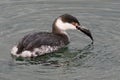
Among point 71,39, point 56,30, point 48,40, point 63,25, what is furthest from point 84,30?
point 48,40

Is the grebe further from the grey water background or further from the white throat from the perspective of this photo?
the grey water background

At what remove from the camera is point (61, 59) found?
13875 mm

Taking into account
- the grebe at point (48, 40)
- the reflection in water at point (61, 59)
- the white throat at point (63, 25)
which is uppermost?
the white throat at point (63, 25)

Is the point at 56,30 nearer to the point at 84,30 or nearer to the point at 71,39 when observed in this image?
the point at 71,39

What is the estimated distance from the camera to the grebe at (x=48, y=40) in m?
13.9

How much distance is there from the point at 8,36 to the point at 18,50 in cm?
135

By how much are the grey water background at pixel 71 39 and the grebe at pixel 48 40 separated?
22cm

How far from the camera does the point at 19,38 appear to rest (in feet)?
49.6

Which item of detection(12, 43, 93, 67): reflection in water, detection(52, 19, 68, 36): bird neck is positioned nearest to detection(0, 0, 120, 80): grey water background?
detection(12, 43, 93, 67): reflection in water

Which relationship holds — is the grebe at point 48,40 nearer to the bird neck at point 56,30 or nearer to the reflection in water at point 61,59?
the bird neck at point 56,30

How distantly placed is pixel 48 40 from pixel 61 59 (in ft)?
2.59

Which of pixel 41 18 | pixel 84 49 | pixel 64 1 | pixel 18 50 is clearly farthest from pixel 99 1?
pixel 18 50

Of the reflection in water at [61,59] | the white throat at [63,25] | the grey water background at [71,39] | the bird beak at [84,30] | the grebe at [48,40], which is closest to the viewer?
the grey water background at [71,39]

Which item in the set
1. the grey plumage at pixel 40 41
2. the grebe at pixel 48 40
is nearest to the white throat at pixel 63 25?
the grebe at pixel 48 40
